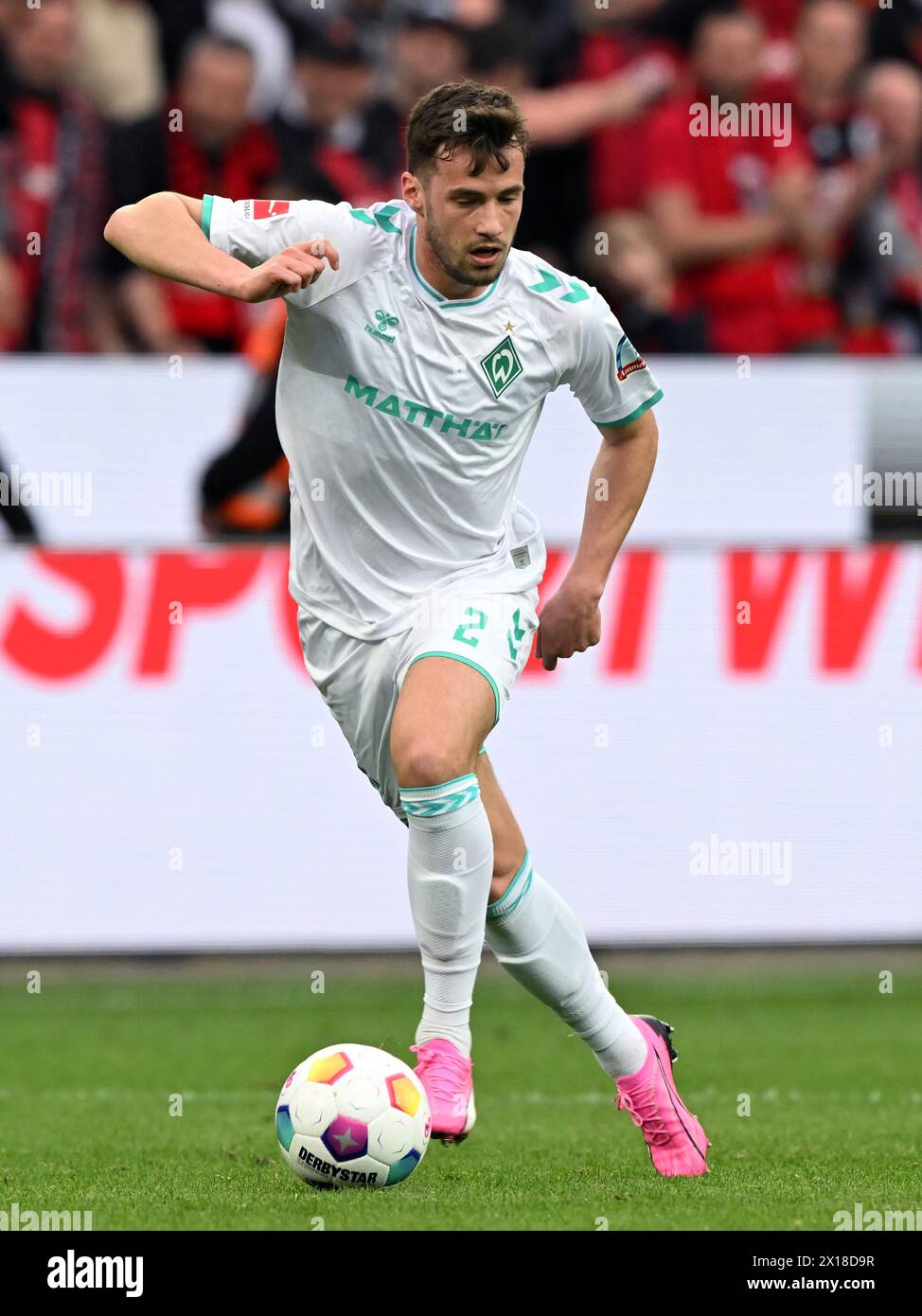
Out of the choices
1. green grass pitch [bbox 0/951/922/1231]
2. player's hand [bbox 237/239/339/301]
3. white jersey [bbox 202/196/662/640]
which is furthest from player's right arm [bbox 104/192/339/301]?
green grass pitch [bbox 0/951/922/1231]

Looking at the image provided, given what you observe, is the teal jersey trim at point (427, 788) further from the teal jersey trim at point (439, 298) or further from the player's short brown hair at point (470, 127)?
the player's short brown hair at point (470, 127)

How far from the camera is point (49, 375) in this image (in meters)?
9.91

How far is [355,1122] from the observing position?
4.46 m

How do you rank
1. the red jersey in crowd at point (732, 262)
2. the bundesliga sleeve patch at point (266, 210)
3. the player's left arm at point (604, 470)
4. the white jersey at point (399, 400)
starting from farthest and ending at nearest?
the red jersey in crowd at point (732, 262)
the player's left arm at point (604, 470)
the white jersey at point (399, 400)
the bundesliga sleeve patch at point (266, 210)

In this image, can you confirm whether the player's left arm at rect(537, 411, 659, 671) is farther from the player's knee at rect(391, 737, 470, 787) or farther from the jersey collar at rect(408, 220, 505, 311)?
the player's knee at rect(391, 737, 470, 787)

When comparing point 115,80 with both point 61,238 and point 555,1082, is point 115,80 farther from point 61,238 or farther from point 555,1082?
point 555,1082

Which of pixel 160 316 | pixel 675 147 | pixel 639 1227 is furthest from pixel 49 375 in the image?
pixel 639 1227

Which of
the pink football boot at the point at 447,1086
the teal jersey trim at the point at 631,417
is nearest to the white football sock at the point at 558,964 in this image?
the pink football boot at the point at 447,1086

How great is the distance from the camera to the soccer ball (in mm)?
4477

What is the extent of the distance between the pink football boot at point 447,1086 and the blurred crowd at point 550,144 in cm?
589

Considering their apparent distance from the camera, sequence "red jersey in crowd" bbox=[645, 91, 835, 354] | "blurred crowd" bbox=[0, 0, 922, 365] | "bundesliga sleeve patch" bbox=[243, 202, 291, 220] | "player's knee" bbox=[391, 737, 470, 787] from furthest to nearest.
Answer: "red jersey in crowd" bbox=[645, 91, 835, 354]
"blurred crowd" bbox=[0, 0, 922, 365]
"bundesliga sleeve patch" bbox=[243, 202, 291, 220]
"player's knee" bbox=[391, 737, 470, 787]

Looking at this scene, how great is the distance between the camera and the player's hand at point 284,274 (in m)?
4.30

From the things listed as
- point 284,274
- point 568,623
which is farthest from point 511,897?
point 284,274

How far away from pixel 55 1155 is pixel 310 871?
4187mm
